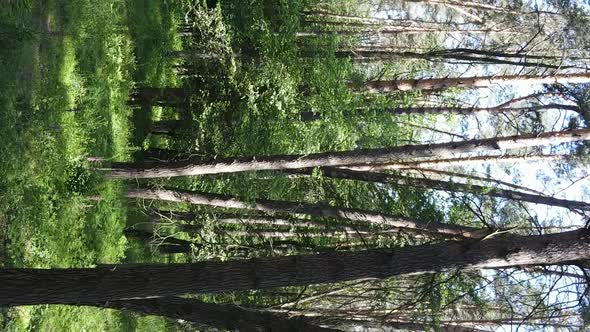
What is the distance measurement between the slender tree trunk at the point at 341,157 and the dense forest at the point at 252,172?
30mm

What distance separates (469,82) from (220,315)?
615cm

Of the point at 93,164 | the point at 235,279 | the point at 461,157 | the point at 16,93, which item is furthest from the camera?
the point at 461,157

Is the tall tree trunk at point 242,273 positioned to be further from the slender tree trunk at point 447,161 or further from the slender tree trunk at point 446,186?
the slender tree trunk at point 447,161

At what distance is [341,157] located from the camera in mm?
8906

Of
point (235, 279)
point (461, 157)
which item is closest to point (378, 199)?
point (461, 157)

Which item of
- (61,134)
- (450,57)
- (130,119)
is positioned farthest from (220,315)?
(450,57)

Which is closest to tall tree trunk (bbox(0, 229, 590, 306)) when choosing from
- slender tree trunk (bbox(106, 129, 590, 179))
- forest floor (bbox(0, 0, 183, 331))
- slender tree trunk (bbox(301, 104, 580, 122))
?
forest floor (bbox(0, 0, 183, 331))

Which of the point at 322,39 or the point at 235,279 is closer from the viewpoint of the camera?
the point at 235,279

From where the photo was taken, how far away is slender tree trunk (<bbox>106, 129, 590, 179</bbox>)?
7.88m

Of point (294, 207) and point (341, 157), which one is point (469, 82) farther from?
A: point (294, 207)

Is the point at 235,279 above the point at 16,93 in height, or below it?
below

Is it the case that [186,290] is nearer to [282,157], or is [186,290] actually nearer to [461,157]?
[282,157]

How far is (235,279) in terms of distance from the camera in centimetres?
546

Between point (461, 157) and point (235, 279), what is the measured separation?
8.82m
